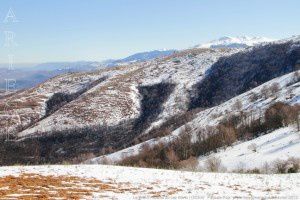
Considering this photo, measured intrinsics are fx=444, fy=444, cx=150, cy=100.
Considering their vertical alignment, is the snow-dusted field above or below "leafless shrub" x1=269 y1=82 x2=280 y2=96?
below

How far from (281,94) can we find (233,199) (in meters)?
140

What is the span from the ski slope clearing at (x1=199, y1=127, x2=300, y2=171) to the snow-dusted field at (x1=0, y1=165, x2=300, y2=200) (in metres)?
37.3

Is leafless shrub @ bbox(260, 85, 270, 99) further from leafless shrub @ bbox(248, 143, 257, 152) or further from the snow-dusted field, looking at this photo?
the snow-dusted field

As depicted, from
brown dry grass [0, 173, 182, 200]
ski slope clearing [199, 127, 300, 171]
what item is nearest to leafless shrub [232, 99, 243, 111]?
ski slope clearing [199, 127, 300, 171]

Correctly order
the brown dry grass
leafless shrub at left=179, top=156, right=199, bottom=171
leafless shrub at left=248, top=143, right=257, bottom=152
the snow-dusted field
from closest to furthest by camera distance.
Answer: the brown dry grass, the snow-dusted field, leafless shrub at left=179, top=156, right=199, bottom=171, leafless shrub at left=248, top=143, right=257, bottom=152

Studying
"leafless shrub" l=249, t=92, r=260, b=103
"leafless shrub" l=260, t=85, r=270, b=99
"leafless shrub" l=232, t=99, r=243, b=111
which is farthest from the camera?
"leafless shrub" l=249, t=92, r=260, b=103

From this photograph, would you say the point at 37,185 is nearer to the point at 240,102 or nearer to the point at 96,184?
the point at 96,184

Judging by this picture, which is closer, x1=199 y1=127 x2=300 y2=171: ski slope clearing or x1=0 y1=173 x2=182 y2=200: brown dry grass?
x1=0 y1=173 x2=182 y2=200: brown dry grass

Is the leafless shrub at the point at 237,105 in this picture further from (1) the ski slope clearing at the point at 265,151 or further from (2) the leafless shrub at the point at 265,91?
(1) the ski slope clearing at the point at 265,151

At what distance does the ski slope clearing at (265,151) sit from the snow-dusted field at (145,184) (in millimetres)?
37325

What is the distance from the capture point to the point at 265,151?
9562 centimetres

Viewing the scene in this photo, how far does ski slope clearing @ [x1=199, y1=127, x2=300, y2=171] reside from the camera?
83775 millimetres

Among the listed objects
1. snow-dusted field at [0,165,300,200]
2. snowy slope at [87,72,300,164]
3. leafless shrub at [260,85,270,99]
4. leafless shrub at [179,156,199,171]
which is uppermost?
leafless shrub at [260,85,270,99]

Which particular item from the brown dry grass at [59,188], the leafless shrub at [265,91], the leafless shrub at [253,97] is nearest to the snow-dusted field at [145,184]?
the brown dry grass at [59,188]
